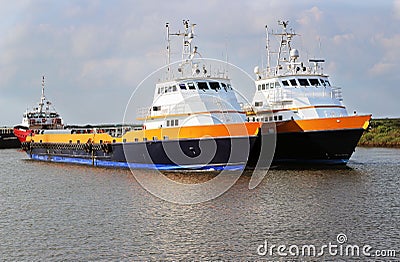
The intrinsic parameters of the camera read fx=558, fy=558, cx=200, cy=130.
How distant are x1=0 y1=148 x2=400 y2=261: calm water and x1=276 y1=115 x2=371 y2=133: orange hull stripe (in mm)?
4068

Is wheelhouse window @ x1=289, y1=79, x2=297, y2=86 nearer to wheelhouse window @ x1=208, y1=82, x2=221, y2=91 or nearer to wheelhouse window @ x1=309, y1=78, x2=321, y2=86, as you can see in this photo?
wheelhouse window @ x1=309, y1=78, x2=321, y2=86

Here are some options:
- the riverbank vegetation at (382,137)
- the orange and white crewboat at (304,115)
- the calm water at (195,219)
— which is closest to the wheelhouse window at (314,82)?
the orange and white crewboat at (304,115)

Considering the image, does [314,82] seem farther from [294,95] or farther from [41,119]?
[41,119]

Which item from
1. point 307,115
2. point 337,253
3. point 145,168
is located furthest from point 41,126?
point 337,253

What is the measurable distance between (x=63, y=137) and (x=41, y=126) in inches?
577

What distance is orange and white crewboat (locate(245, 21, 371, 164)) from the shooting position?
33.3m

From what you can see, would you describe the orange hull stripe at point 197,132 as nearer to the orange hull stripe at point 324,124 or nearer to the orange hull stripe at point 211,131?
the orange hull stripe at point 211,131

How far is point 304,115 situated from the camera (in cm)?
3619

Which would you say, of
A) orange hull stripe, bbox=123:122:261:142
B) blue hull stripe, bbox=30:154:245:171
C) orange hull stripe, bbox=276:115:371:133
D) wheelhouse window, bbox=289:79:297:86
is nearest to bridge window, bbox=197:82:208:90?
orange hull stripe, bbox=123:122:261:142

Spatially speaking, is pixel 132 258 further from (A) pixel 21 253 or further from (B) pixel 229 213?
(B) pixel 229 213

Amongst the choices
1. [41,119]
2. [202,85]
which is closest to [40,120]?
[41,119]

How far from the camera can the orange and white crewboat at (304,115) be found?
3334 centimetres

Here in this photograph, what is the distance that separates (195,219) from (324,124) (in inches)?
636

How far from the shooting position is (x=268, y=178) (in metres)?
29.6
